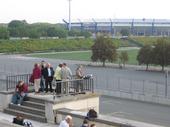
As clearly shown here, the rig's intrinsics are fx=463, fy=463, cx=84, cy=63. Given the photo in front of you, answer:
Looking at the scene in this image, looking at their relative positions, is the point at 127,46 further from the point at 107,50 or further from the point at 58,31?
the point at 107,50

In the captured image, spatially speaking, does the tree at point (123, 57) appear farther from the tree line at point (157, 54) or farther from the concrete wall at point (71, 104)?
the concrete wall at point (71, 104)

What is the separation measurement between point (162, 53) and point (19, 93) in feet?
145

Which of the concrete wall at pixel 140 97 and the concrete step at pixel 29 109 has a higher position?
the concrete step at pixel 29 109

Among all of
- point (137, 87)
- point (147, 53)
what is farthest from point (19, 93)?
point (147, 53)

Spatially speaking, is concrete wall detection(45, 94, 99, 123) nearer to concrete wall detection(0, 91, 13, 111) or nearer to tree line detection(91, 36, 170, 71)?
concrete wall detection(0, 91, 13, 111)

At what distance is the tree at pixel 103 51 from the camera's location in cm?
6875

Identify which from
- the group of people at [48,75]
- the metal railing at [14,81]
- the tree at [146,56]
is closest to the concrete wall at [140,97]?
the metal railing at [14,81]

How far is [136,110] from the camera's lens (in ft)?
104

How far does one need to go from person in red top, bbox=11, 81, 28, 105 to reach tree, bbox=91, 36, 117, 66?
49865 mm

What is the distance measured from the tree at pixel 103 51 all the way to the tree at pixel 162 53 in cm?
889

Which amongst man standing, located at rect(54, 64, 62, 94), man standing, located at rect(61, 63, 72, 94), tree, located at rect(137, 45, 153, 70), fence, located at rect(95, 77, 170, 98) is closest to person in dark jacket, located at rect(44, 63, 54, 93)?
man standing, located at rect(54, 64, 62, 94)

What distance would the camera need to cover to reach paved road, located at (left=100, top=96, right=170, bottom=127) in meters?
28.4

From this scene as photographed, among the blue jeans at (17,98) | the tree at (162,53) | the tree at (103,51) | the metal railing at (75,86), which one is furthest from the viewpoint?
the tree at (103,51)

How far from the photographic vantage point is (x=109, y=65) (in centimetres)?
6875
